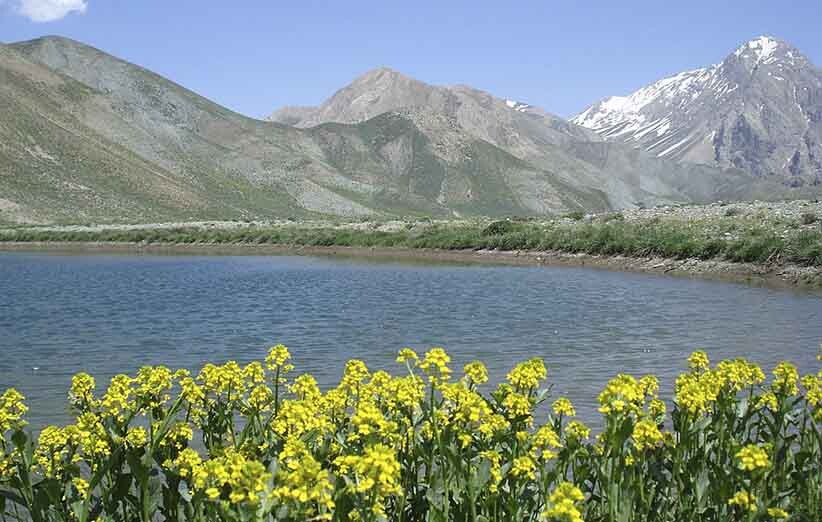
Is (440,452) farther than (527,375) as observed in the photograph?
No

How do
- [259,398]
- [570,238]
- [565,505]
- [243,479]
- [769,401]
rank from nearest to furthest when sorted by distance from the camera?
[565,505] → [243,479] → [769,401] → [259,398] → [570,238]

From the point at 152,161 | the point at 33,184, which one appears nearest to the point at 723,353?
the point at 33,184

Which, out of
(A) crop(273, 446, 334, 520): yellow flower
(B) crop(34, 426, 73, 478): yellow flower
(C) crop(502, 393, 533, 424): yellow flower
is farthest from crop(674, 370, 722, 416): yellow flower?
(B) crop(34, 426, 73, 478): yellow flower

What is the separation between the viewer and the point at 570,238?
45312mm

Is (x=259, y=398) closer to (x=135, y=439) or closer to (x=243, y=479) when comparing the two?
(x=135, y=439)

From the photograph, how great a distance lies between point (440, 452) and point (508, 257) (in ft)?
137

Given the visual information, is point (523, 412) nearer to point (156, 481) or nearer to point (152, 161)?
point (156, 481)

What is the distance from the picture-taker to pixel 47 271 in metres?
41.7

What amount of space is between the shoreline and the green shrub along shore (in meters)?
0.54

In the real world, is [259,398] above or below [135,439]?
above

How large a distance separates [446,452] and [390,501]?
2.71 feet

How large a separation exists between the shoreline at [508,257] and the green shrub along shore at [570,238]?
54 centimetres

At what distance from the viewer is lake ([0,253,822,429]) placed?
49.3 feet

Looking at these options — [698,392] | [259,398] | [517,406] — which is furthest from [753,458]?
[259,398]
